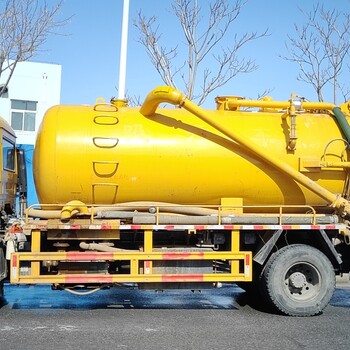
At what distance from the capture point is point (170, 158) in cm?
824

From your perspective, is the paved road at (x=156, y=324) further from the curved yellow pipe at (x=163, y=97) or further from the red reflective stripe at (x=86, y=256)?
the curved yellow pipe at (x=163, y=97)

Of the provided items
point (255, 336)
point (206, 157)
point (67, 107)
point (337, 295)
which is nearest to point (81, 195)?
point (67, 107)

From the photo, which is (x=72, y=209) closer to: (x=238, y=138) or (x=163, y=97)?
(x=163, y=97)

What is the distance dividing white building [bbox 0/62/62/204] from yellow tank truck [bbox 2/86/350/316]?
58.7 feet

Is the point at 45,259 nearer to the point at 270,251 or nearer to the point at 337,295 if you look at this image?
the point at 270,251

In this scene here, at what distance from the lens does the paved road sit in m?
6.41

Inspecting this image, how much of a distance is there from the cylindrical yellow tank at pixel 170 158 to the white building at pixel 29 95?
17.9m

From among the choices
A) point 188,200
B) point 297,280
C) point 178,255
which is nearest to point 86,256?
point 178,255

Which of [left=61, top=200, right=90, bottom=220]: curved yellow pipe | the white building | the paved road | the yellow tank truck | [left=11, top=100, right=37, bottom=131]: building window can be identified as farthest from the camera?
[left=11, top=100, right=37, bottom=131]: building window

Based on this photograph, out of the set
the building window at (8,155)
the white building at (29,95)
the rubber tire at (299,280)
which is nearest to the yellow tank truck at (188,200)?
the rubber tire at (299,280)

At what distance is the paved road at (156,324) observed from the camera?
6.41 meters

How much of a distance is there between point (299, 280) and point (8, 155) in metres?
4.86

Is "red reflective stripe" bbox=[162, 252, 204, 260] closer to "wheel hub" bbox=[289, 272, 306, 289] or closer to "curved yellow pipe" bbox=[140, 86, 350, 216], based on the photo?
"wheel hub" bbox=[289, 272, 306, 289]

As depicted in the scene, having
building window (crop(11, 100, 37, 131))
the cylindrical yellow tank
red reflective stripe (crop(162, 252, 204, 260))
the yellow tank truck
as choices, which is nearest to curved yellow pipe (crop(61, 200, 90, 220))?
the yellow tank truck
